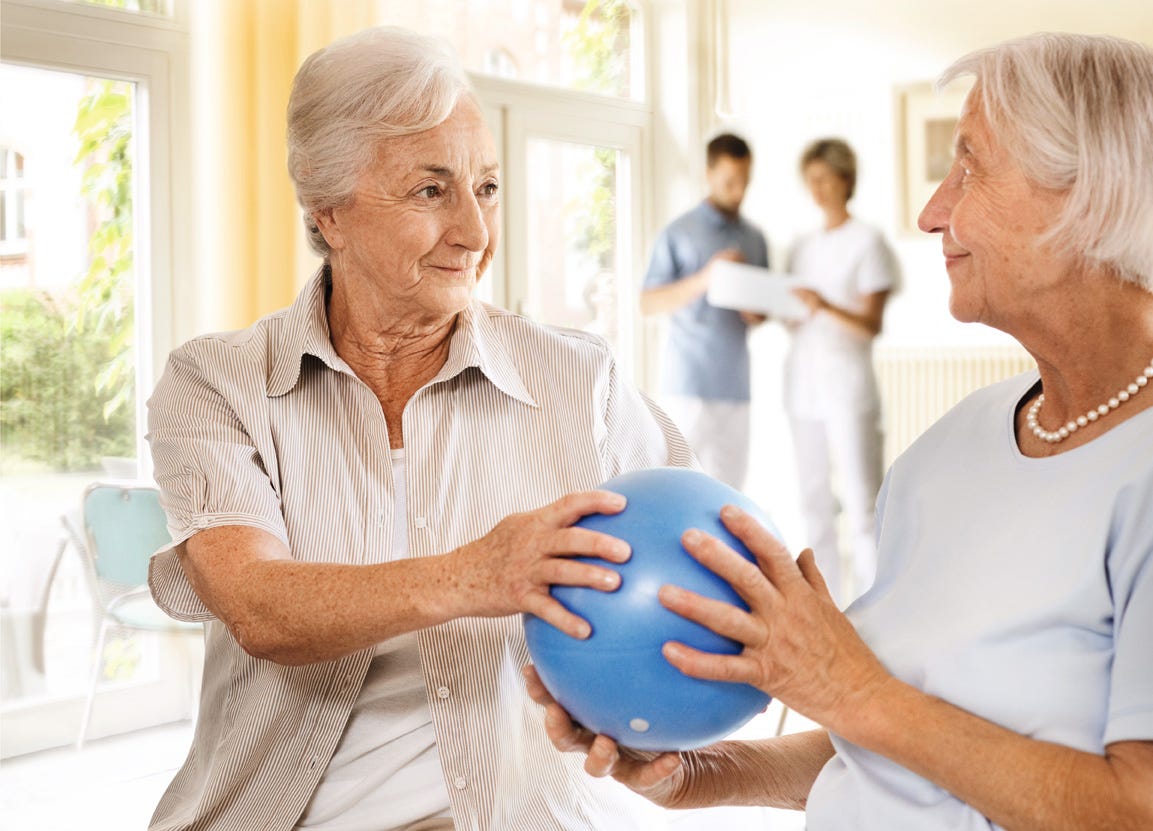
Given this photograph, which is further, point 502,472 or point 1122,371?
point 502,472

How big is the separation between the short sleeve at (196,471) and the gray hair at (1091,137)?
101 centimetres

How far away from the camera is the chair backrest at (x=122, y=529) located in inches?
141

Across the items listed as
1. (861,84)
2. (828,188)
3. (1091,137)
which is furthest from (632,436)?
(861,84)

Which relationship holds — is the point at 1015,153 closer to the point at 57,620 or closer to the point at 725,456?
the point at 57,620

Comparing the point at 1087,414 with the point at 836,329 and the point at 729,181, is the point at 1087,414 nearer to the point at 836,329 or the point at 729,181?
the point at 836,329

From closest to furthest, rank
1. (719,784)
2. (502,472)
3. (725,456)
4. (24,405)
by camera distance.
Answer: (719,784) < (502,472) < (24,405) < (725,456)

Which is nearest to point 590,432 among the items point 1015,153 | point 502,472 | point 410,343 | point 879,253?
point 502,472

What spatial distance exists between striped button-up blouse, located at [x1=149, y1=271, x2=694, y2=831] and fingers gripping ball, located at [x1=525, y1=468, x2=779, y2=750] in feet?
1.20

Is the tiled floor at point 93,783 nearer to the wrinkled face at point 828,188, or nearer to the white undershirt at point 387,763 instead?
the white undershirt at point 387,763

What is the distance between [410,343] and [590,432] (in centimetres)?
30

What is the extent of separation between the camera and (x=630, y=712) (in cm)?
120

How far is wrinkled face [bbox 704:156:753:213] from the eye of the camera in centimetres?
509

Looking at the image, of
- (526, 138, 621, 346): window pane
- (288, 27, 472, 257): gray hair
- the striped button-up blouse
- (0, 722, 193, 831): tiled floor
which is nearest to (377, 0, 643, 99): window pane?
(526, 138, 621, 346): window pane

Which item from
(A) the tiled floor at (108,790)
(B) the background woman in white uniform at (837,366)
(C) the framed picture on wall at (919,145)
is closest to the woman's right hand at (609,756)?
(A) the tiled floor at (108,790)
